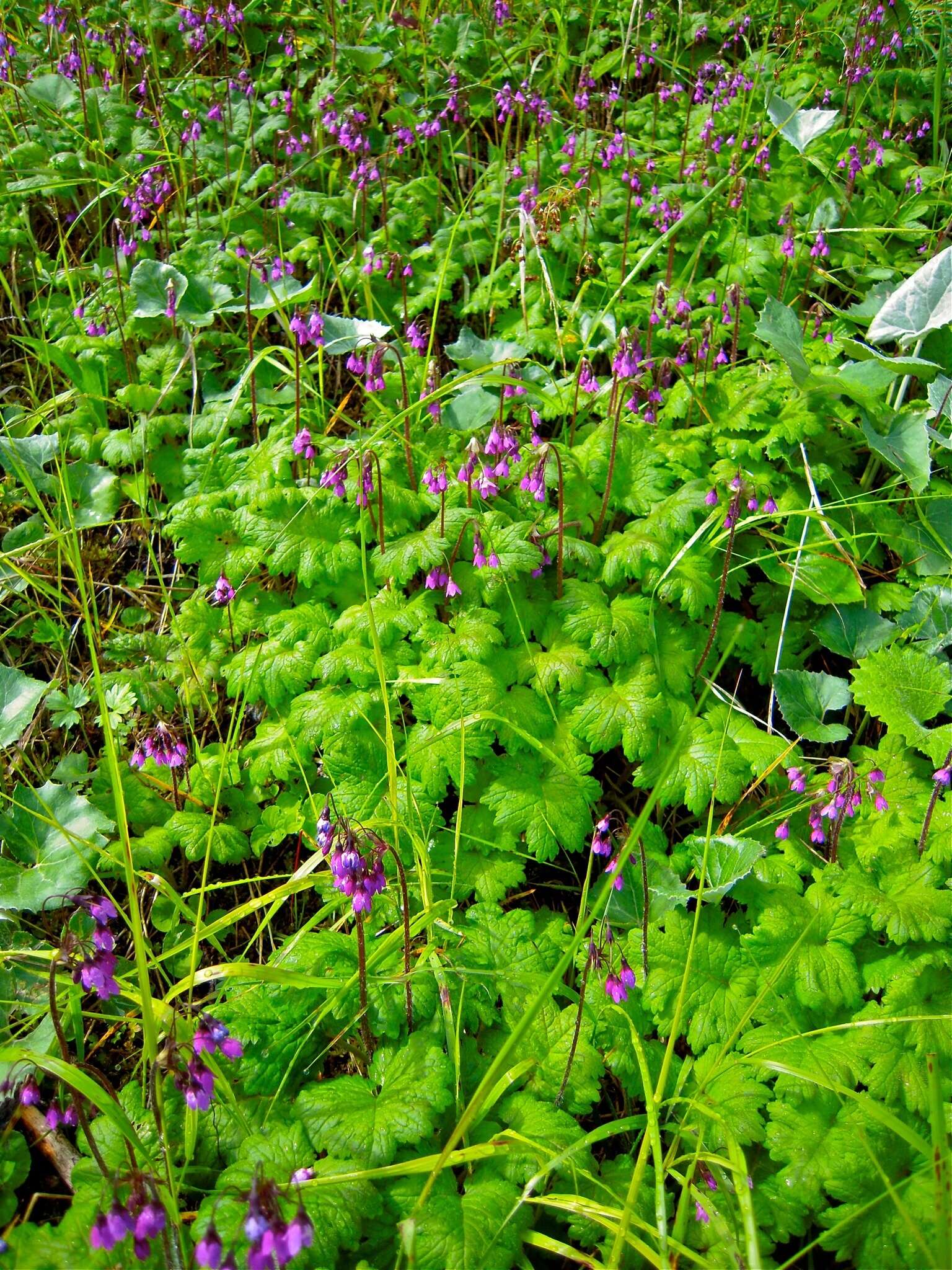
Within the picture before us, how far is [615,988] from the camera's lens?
2.31 metres

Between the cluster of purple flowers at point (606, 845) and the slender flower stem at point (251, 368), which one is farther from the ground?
the slender flower stem at point (251, 368)

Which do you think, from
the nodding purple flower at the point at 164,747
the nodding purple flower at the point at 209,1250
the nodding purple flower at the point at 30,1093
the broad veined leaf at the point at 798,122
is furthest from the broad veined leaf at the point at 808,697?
the broad veined leaf at the point at 798,122

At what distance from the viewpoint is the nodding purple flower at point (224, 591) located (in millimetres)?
3453

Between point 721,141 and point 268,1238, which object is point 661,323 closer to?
point 721,141

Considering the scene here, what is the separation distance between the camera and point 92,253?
5551 mm

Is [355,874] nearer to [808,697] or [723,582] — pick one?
[723,582]

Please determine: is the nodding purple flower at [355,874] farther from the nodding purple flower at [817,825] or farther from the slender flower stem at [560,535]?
the slender flower stem at [560,535]

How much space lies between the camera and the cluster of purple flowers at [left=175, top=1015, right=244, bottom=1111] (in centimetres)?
189

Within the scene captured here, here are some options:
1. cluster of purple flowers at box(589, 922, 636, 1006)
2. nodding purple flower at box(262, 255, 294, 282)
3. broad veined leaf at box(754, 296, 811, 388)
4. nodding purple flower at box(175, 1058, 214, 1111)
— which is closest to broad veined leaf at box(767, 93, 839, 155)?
broad veined leaf at box(754, 296, 811, 388)

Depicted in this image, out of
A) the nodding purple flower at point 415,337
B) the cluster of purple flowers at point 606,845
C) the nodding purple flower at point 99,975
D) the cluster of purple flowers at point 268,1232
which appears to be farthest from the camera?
the nodding purple flower at point 415,337

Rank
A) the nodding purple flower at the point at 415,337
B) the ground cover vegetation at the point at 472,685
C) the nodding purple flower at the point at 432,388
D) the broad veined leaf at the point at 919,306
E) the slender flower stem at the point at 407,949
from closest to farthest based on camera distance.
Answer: the ground cover vegetation at the point at 472,685
the slender flower stem at the point at 407,949
the nodding purple flower at the point at 432,388
the broad veined leaf at the point at 919,306
the nodding purple flower at the point at 415,337

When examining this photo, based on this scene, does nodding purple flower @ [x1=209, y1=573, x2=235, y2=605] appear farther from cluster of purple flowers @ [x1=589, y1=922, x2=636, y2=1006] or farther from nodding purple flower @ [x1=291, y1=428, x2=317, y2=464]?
cluster of purple flowers @ [x1=589, y1=922, x2=636, y2=1006]

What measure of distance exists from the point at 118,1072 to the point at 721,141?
6.11 m

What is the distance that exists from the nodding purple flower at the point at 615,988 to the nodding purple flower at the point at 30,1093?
4.83 ft
